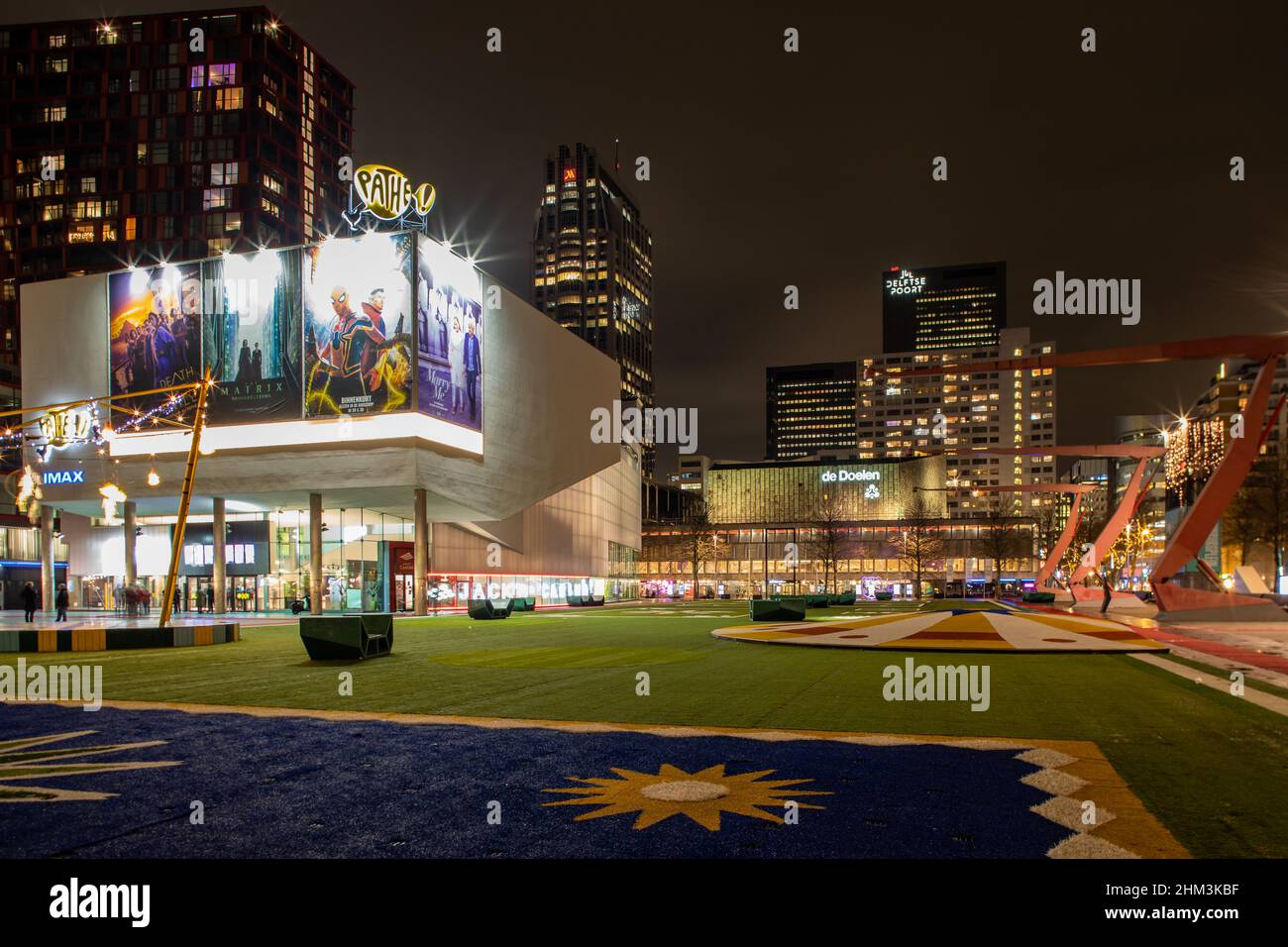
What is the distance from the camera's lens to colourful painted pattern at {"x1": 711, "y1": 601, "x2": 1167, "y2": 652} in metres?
26.5

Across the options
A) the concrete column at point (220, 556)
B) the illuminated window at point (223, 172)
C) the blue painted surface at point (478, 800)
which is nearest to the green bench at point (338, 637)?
the blue painted surface at point (478, 800)

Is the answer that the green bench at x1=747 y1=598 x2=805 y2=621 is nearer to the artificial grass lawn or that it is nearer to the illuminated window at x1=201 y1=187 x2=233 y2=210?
the artificial grass lawn

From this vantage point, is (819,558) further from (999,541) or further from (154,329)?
(154,329)

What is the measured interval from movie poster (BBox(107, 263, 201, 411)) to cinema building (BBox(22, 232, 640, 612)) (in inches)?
5.6

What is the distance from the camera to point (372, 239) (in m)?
61.4

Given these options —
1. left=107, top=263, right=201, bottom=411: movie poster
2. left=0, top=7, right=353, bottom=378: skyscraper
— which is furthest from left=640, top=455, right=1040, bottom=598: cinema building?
left=107, top=263, right=201, bottom=411: movie poster

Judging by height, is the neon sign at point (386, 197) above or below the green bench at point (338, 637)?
above

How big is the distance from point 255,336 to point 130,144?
299 ft

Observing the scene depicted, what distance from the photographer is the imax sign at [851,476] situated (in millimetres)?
188625

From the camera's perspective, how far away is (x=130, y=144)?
13100cm

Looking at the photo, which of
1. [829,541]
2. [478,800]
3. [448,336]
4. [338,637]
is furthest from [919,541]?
[478,800]

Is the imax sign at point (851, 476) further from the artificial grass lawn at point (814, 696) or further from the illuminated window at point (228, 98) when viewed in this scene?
the artificial grass lawn at point (814, 696)

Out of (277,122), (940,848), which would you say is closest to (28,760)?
(940,848)

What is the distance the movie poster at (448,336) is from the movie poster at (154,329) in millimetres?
17936
